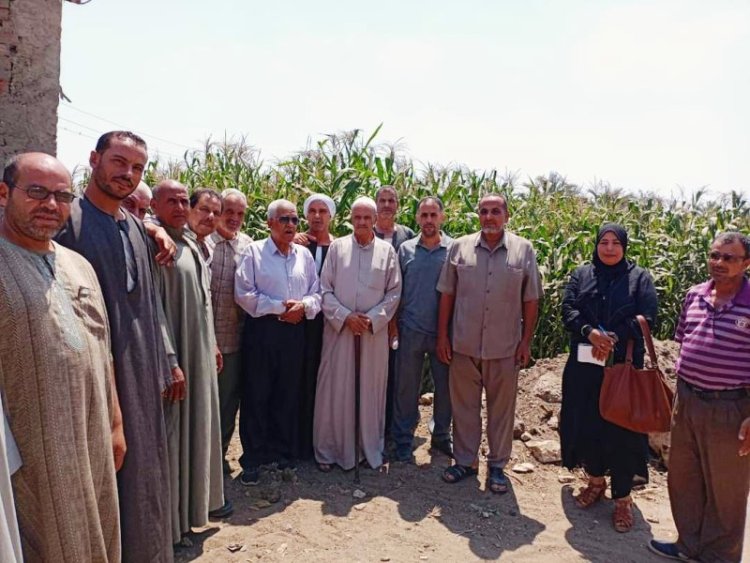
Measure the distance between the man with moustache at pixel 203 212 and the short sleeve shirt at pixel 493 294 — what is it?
1794 millimetres

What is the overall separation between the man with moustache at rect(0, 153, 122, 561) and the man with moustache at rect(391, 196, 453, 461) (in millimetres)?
2956

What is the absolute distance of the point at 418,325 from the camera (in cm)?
489

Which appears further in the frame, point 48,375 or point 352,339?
point 352,339

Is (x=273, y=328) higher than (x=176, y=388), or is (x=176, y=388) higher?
Answer: (x=273, y=328)

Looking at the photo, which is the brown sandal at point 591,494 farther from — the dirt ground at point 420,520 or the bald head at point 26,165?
the bald head at point 26,165

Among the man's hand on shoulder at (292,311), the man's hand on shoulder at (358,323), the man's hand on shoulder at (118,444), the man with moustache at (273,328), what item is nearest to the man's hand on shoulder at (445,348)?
the man's hand on shoulder at (358,323)

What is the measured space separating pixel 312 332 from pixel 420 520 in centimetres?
164

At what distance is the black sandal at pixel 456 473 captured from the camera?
4566 millimetres

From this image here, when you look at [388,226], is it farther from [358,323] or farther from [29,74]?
[29,74]

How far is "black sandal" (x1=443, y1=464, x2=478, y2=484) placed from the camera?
15.0 feet

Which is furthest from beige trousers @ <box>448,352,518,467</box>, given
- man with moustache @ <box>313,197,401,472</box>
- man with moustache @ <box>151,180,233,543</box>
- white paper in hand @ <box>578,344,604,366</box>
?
man with moustache @ <box>151,180,233,543</box>

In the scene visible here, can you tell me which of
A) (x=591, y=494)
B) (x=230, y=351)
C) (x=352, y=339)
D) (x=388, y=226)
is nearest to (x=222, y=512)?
(x=230, y=351)

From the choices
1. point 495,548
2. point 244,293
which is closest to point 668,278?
point 495,548

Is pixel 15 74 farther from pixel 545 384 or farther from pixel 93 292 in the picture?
pixel 545 384
